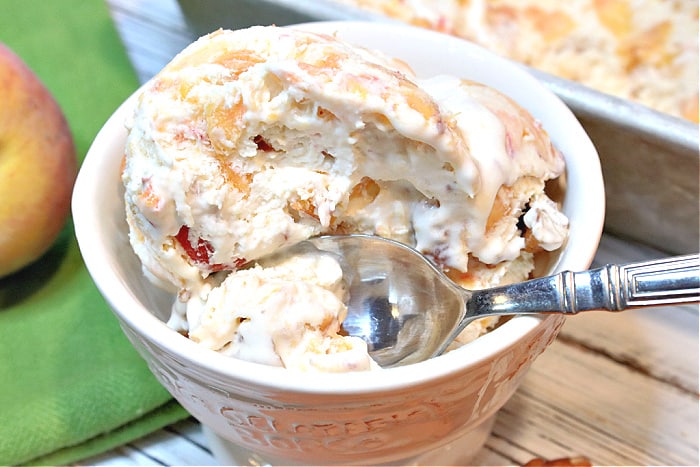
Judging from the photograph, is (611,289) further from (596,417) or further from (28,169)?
(28,169)

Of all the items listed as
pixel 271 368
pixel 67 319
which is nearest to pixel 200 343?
pixel 271 368

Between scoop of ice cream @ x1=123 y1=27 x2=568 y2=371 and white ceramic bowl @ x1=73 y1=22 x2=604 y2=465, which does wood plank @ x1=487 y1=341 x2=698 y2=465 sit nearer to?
white ceramic bowl @ x1=73 y1=22 x2=604 y2=465

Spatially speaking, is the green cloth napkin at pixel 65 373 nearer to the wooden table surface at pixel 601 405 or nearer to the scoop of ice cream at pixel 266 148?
the wooden table surface at pixel 601 405

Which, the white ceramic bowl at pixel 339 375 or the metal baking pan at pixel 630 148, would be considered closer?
the white ceramic bowl at pixel 339 375

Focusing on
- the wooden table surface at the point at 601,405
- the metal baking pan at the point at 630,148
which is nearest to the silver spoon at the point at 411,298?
the wooden table surface at the point at 601,405

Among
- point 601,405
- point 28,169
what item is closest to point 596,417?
point 601,405
